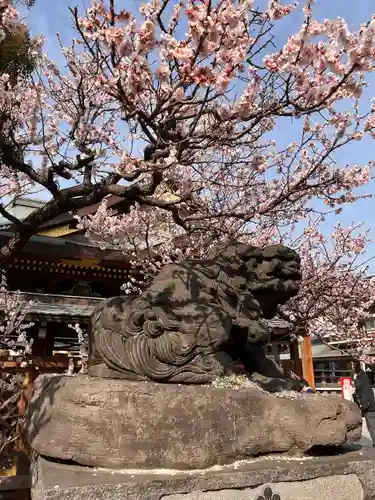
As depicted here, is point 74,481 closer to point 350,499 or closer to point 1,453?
point 350,499

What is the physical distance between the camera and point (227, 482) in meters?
2.72

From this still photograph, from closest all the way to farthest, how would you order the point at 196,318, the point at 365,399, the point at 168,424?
the point at 168,424 < the point at 196,318 < the point at 365,399

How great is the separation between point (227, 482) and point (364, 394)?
21.0ft

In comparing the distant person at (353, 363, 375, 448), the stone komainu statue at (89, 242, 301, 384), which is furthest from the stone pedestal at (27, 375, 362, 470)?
the distant person at (353, 363, 375, 448)

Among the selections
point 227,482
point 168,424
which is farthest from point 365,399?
point 168,424

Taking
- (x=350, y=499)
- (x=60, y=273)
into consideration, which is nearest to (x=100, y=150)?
(x=350, y=499)

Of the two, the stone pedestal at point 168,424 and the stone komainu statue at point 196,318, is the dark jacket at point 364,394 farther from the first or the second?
the stone pedestal at point 168,424

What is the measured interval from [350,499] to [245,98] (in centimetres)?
334

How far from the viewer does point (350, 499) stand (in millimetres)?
3027

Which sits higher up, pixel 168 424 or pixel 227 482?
pixel 168 424

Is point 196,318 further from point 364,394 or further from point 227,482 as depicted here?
point 364,394

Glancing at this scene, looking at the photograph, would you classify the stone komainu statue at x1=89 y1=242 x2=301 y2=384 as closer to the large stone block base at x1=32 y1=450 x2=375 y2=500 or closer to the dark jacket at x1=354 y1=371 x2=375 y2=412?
the large stone block base at x1=32 y1=450 x2=375 y2=500

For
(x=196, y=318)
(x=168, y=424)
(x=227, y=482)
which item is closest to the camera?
(x=227, y=482)

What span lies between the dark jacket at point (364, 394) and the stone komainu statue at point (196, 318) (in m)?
5.27
